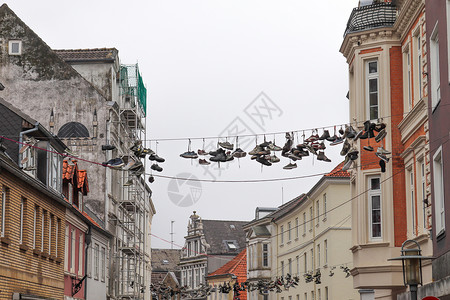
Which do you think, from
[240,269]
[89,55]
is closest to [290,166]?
[89,55]

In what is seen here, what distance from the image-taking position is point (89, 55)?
4869 centimetres

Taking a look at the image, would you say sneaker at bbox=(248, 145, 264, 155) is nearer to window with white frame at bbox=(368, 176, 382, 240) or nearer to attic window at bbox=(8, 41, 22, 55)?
window with white frame at bbox=(368, 176, 382, 240)

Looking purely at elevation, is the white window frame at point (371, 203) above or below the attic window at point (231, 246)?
below

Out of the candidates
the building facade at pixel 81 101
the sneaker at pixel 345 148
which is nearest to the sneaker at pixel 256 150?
the sneaker at pixel 345 148

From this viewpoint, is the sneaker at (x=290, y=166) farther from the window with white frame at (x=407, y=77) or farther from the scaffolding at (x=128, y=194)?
the scaffolding at (x=128, y=194)

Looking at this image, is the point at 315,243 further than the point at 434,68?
Yes

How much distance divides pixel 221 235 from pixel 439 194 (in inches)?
3351

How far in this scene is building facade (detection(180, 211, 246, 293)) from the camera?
99250 mm

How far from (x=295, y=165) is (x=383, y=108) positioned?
Answer: 531 centimetres

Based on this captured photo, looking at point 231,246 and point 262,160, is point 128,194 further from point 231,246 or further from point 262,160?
point 231,246

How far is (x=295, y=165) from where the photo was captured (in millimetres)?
21234

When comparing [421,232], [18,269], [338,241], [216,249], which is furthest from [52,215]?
[216,249]

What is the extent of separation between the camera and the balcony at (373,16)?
84.1 ft

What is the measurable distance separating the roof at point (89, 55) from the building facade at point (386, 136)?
23336 millimetres
